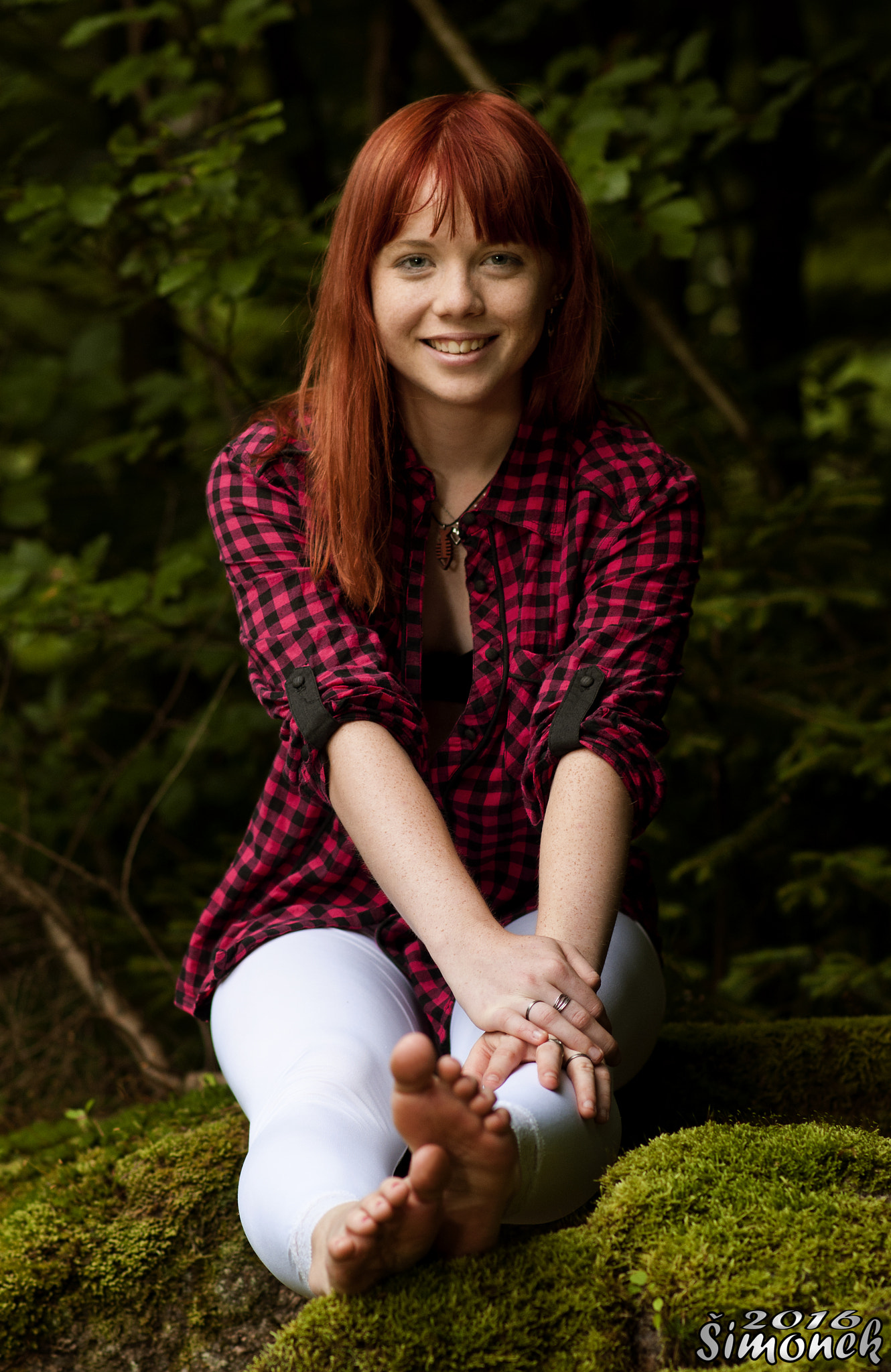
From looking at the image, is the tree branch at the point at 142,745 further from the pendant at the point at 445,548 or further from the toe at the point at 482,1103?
the toe at the point at 482,1103

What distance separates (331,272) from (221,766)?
7.25ft

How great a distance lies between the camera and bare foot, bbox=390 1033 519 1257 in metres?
1.04

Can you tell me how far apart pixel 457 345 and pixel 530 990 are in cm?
90

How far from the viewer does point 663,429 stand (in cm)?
312

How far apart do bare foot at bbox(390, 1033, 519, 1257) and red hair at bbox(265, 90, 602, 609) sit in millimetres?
810

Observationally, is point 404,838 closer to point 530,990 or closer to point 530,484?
point 530,990

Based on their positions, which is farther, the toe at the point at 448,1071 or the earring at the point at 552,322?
the earring at the point at 552,322

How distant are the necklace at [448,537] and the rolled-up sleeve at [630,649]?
0.19m

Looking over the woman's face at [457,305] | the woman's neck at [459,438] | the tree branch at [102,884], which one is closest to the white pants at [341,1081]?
the woman's neck at [459,438]

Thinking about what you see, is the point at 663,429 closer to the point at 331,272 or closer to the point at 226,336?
the point at 226,336

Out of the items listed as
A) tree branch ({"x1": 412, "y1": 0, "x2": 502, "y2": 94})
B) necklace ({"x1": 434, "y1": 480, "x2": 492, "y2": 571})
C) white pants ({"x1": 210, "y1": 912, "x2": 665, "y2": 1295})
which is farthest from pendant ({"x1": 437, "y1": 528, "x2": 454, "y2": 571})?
tree branch ({"x1": 412, "y1": 0, "x2": 502, "y2": 94})

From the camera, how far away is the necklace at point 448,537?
1.84 m

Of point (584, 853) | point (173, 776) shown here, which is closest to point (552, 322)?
point (584, 853)

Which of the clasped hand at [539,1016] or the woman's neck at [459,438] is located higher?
the woman's neck at [459,438]
